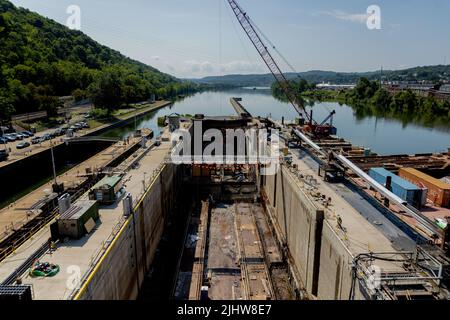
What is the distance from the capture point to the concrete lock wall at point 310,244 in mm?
15405

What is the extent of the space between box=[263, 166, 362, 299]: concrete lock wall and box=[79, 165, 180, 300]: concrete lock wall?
10.3 metres

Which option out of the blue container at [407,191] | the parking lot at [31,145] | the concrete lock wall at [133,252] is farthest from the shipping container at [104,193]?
the blue container at [407,191]

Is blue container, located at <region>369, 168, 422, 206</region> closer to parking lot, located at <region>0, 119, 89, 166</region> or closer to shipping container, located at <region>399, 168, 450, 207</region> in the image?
shipping container, located at <region>399, 168, 450, 207</region>

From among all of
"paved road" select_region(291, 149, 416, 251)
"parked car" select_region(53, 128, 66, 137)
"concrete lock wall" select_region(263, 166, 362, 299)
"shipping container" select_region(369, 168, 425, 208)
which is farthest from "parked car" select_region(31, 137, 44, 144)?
"shipping container" select_region(369, 168, 425, 208)

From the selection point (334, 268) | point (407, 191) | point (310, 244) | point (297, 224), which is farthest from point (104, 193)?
point (407, 191)

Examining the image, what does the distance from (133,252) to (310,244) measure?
415 inches

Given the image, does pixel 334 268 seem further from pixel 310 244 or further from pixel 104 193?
pixel 104 193

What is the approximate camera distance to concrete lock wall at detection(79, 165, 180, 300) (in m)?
13.7

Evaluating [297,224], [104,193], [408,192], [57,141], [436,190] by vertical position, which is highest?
[104,193]

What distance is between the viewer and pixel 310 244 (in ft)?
64.5

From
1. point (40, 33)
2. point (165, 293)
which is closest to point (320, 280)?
point (165, 293)

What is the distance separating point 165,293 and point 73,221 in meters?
8.03

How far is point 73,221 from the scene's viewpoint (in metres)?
15.5

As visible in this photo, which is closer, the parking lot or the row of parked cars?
the parking lot
